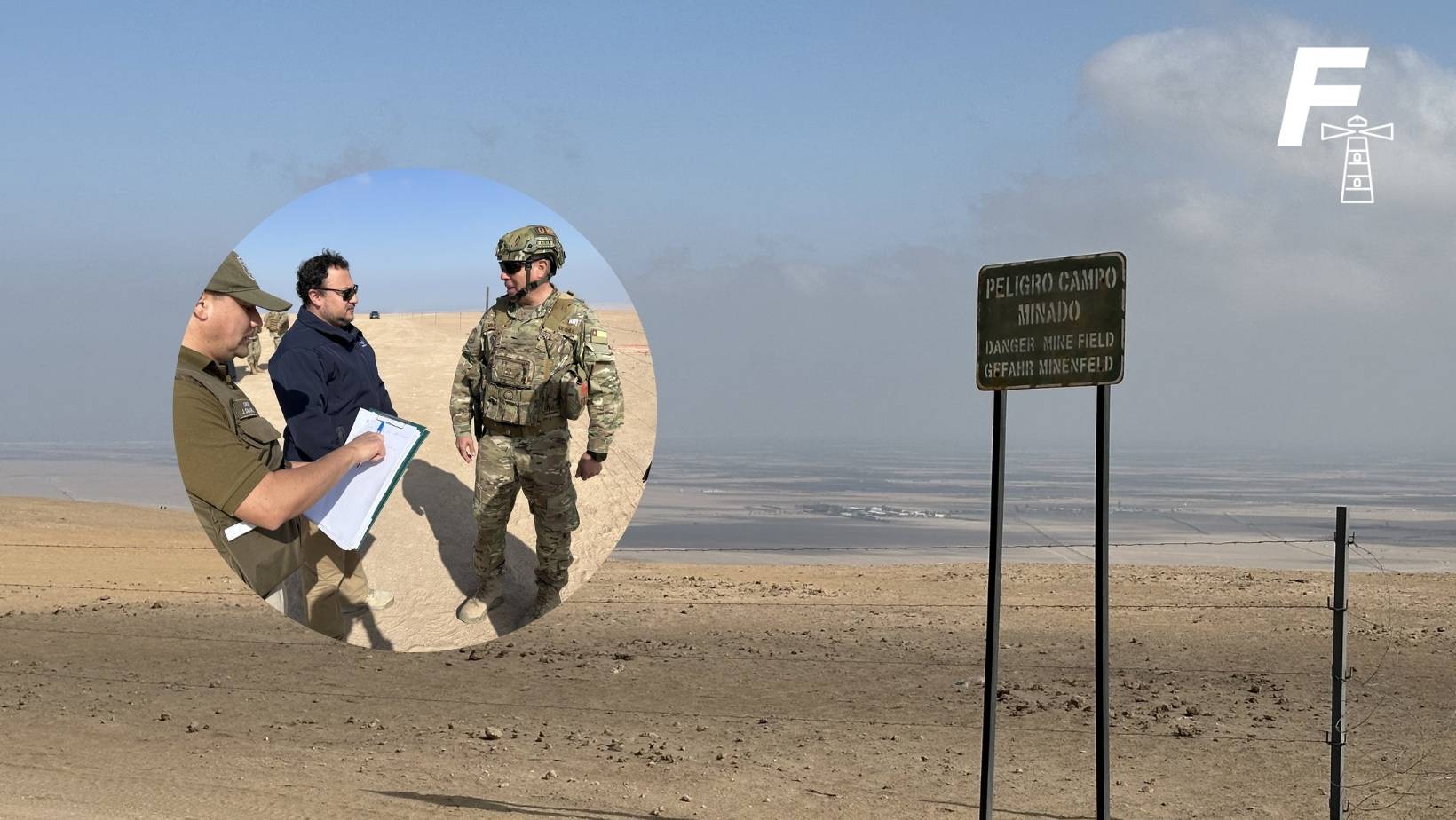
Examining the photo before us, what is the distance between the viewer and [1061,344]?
6.45m

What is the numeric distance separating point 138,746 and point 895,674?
6.27 meters

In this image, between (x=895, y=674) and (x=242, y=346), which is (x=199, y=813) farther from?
(x=895, y=674)

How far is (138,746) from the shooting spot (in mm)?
10156

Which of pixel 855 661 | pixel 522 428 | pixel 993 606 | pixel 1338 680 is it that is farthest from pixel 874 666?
pixel 522 428

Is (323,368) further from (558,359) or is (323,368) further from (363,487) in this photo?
(558,359)

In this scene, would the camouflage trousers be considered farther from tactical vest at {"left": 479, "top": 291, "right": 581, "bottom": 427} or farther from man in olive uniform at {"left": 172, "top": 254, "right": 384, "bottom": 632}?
man in olive uniform at {"left": 172, "top": 254, "right": 384, "bottom": 632}

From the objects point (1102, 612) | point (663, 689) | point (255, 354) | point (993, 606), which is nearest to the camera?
point (255, 354)

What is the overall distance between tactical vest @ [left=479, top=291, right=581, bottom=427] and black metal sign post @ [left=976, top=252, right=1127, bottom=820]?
2.22 metres

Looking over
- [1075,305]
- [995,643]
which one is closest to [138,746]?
[995,643]

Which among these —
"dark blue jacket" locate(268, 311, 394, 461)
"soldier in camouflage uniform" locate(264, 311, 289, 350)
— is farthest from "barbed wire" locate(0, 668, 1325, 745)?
"soldier in camouflage uniform" locate(264, 311, 289, 350)

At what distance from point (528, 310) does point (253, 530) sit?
1.18 meters

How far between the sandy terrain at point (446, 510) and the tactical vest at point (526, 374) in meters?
0.09

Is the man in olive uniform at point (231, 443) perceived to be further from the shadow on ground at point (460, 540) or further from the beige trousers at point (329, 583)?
the shadow on ground at point (460, 540)

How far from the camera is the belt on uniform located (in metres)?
5.25
